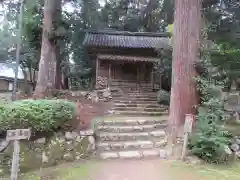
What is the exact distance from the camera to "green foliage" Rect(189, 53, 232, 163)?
5.77 m

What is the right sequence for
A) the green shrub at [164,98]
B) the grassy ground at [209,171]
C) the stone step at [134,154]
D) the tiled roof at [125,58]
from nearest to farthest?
the grassy ground at [209,171], the stone step at [134,154], the green shrub at [164,98], the tiled roof at [125,58]

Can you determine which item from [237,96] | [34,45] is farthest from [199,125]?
A: [34,45]

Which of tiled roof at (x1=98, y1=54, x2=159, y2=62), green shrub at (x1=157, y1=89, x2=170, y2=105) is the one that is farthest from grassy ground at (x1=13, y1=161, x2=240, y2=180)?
tiled roof at (x1=98, y1=54, x2=159, y2=62)

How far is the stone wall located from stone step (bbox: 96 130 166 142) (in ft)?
1.86

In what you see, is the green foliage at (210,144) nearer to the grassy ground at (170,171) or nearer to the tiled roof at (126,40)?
the grassy ground at (170,171)

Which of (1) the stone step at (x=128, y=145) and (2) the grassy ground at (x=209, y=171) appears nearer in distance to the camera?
(2) the grassy ground at (x=209, y=171)

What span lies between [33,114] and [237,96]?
8.81 m

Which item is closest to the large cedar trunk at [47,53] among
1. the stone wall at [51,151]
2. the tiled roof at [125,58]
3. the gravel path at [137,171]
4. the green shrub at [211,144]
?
the tiled roof at [125,58]

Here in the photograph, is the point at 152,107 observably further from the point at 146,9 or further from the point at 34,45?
the point at 146,9

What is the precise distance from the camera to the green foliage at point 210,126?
18.9ft

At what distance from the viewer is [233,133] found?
7.15m

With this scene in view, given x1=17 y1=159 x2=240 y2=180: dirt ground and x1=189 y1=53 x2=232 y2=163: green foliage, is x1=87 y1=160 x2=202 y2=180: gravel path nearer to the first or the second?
x1=17 y1=159 x2=240 y2=180: dirt ground

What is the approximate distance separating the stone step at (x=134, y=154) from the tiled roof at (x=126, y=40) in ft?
27.7

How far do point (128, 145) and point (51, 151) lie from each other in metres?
2.00
